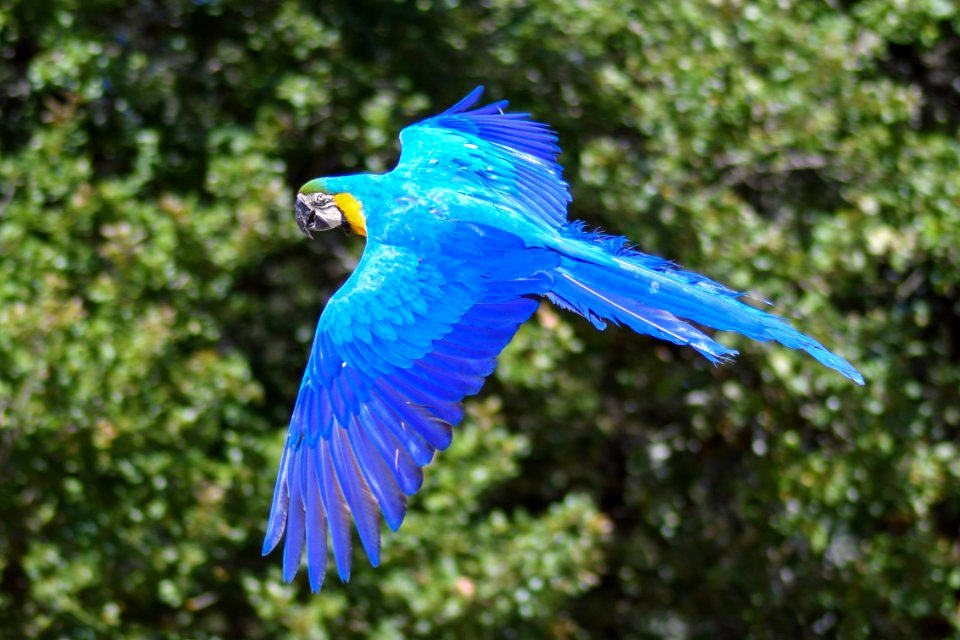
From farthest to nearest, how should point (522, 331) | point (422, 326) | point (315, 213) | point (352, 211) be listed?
point (522, 331), point (315, 213), point (352, 211), point (422, 326)

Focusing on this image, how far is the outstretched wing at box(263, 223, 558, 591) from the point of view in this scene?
2078 millimetres

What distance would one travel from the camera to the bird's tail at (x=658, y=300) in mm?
1963

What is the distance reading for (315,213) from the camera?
103 inches

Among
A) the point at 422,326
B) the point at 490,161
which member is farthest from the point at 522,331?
the point at 422,326

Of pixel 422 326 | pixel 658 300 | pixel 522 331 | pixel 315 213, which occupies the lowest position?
pixel 522 331

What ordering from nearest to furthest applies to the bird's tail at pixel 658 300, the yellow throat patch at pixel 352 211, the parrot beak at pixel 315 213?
the bird's tail at pixel 658 300 < the yellow throat patch at pixel 352 211 < the parrot beak at pixel 315 213

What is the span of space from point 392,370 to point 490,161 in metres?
0.65

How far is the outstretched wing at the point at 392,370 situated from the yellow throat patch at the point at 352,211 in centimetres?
20

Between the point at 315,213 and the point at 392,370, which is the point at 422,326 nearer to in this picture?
the point at 392,370

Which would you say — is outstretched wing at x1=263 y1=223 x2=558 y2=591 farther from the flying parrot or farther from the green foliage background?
the green foliage background

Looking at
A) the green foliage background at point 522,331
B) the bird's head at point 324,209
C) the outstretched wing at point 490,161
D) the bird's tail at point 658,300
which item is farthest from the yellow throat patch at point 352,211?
the green foliage background at point 522,331

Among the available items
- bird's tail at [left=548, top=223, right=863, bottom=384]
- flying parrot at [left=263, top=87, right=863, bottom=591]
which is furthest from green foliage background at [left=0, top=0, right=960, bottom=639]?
bird's tail at [left=548, top=223, right=863, bottom=384]

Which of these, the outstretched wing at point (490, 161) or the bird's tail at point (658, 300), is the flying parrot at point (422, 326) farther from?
the outstretched wing at point (490, 161)

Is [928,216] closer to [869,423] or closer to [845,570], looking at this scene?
[869,423]
